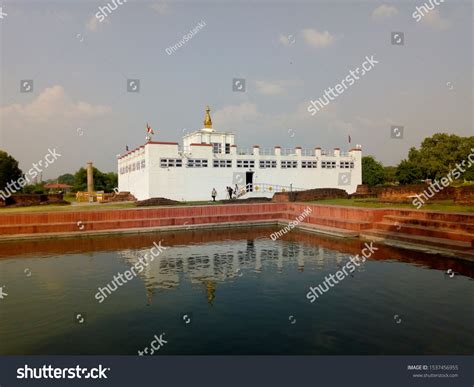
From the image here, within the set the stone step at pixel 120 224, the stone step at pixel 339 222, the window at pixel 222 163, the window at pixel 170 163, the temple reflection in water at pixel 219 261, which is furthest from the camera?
the window at pixel 222 163

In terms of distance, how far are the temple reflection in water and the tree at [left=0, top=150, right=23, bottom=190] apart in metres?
51.1

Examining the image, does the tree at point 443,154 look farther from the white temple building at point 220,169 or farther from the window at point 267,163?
→ the window at point 267,163

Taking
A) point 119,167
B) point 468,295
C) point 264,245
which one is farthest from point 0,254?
point 119,167

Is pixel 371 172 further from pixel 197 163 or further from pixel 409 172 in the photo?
pixel 197 163

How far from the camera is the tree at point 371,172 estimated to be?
71938 mm

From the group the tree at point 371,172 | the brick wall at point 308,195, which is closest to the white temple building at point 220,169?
the brick wall at point 308,195

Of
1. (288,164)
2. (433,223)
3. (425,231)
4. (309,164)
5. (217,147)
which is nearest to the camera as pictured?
(425,231)

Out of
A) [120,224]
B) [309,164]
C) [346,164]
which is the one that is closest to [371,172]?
[346,164]

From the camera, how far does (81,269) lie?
42.7ft

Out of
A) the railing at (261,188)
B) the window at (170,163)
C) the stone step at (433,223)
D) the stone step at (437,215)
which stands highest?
the window at (170,163)

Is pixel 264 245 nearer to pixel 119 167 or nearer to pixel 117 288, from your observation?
pixel 117 288

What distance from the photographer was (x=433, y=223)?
15.6 m

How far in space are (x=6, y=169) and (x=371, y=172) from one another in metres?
66.5

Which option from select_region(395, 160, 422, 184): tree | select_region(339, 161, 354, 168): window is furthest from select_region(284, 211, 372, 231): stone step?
select_region(395, 160, 422, 184): tree
